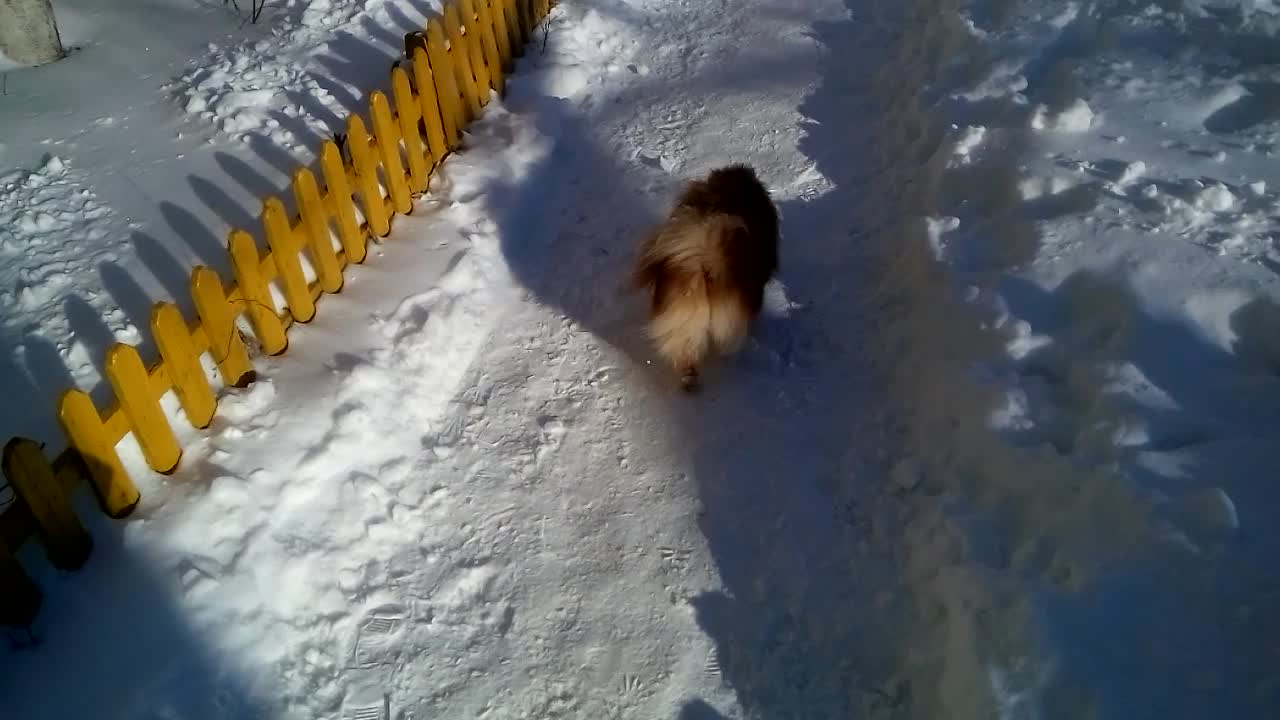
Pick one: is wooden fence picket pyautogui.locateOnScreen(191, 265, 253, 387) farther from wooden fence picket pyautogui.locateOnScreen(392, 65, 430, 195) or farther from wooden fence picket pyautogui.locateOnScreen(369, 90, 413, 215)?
wooden fence picket pyautogui.locateOnScreen(392, 65, 430, 195)

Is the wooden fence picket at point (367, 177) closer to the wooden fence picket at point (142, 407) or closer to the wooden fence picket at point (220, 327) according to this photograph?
the wooden fence picket at point (220, 327)

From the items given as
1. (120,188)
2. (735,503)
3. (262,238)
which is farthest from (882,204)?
(120,188)

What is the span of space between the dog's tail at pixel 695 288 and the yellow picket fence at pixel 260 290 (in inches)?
62.3

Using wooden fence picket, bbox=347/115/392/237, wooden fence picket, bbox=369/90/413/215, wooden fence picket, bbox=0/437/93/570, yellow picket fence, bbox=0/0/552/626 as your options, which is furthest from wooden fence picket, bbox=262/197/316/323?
wooden fence picket, bbox=0/437/93/570

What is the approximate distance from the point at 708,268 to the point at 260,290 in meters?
1.92

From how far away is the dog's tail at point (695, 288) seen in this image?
3.58 m

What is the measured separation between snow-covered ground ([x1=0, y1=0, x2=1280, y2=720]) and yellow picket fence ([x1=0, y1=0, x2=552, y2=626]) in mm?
128

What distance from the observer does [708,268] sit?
3.58 metres

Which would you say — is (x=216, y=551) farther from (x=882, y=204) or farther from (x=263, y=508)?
(x=882, y=204)

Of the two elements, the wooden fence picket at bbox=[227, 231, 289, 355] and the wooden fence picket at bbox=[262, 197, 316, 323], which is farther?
the wooden fence picket at bbox=[262, 197, 316, 323]

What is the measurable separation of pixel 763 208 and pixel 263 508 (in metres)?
2.52

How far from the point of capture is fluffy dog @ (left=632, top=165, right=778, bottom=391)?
3592mm

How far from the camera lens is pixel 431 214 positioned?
180 inches

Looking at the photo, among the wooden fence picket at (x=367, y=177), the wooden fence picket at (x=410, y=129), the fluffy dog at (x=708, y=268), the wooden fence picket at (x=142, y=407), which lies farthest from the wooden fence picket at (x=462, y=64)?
the wooden fence picket at (x=142, y=407)
